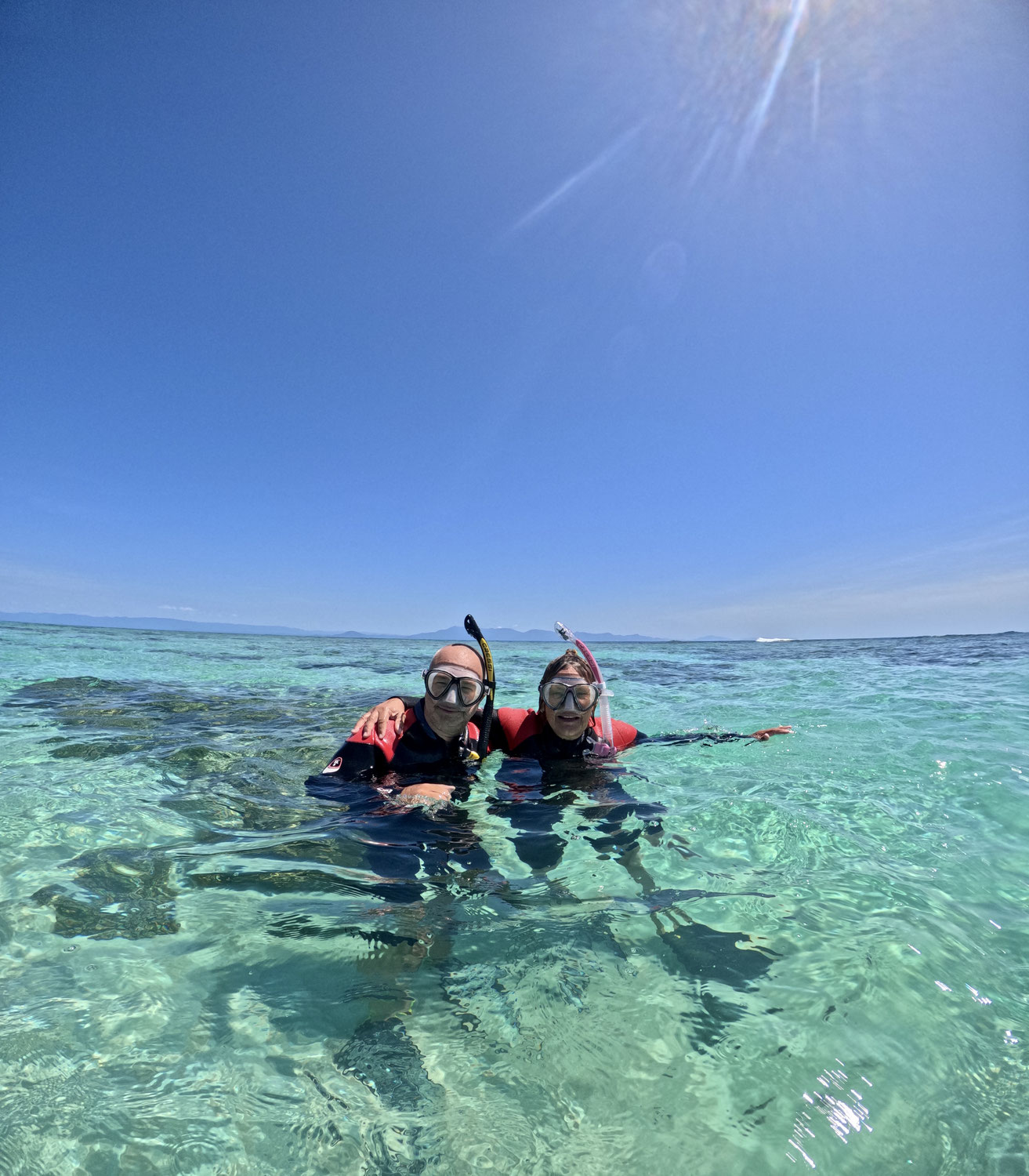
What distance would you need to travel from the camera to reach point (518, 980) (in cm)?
210

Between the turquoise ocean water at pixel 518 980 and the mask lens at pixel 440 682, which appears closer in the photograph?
the turquoise ocean water at pixel 518 980

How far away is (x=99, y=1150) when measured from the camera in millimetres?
1390

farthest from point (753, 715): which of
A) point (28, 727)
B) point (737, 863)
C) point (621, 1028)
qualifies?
point (28, 727)

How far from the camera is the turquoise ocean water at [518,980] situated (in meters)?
1.49

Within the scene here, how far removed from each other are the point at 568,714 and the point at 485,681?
0.94 m

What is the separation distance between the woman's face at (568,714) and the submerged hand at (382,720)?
1.26 m

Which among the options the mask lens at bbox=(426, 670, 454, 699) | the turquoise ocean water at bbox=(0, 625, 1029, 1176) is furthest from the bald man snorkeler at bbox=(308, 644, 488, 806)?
the turquoise ocean water at bbox=(0, 625, 1029, 1176)

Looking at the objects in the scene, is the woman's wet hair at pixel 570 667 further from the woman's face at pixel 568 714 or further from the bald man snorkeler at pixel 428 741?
the bald man snorkeler at pixel 428 741

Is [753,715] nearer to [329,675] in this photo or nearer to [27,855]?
[27,855]

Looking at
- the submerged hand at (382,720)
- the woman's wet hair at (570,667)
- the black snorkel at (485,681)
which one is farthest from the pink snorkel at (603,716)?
the submerged hand at (382,720)

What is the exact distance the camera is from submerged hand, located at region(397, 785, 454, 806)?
359 cm

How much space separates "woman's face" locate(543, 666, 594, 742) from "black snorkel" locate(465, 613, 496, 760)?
564mm

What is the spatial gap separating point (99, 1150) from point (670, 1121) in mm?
1505

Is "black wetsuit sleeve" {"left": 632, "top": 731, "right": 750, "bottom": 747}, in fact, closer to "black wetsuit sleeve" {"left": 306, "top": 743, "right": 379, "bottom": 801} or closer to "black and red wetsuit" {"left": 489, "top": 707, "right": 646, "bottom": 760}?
"black and red wetsuit" {"left": 489, "top": 707, "right": 646, "bottom": 760}
